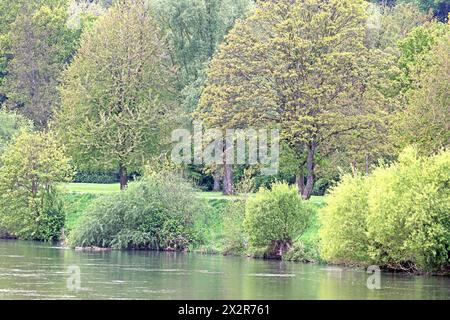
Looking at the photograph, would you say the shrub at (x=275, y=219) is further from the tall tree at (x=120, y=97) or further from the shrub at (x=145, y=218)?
the tall tree at (x=120, y=97)

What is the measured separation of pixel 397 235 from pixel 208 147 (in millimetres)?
22210

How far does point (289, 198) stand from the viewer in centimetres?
5512

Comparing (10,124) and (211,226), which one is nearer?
(211,226)

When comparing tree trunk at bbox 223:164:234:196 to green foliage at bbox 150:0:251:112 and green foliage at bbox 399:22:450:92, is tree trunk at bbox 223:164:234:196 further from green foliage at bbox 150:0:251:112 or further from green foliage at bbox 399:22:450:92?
green foliage at bbox 399:22:450:92

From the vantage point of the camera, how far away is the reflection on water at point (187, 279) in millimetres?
38906

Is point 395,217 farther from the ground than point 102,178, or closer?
closer

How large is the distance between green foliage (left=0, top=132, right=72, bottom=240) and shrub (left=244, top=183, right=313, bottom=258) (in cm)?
1514

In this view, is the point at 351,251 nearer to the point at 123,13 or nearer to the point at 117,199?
the point at 117,199

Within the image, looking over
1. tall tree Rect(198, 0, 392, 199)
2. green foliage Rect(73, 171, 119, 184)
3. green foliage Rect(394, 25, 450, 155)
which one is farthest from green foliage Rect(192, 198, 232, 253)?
green foliage Rect(73, 171, 119, 184)

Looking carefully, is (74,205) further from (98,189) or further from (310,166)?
(310,166)

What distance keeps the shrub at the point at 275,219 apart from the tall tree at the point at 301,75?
8.12 meters

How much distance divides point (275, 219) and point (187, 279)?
11.4 meters

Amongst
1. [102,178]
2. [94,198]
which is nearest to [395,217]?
[94,198]

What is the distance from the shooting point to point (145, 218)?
60.2m
